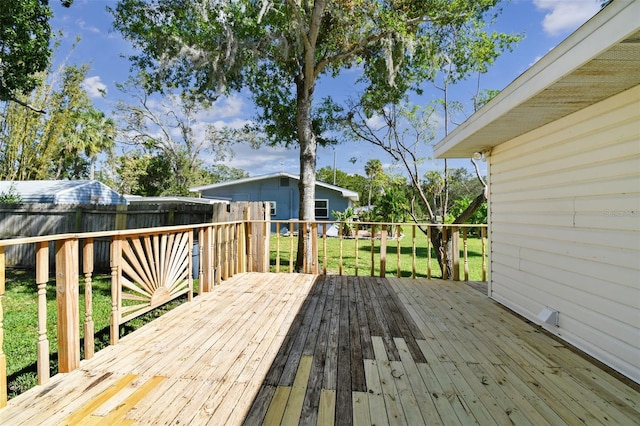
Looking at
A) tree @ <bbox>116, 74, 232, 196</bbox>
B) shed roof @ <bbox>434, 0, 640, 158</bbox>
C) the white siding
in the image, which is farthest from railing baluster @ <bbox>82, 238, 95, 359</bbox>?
tree @ <bbox>116, 74, 232, 196</bbox>

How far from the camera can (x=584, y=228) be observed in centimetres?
269

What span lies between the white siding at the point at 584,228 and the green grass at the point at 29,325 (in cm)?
437

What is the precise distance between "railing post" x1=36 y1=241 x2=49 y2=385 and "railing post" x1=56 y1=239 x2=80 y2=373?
0.38ft

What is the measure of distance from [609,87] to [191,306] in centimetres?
428

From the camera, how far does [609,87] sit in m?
2.24

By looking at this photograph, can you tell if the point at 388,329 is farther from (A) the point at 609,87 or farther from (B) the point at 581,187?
(A) the point at 609,87

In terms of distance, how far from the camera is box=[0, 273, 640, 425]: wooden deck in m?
1.75

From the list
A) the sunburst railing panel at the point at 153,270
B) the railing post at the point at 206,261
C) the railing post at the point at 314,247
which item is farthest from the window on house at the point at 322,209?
the sunburst railing panel at the point at 153,270

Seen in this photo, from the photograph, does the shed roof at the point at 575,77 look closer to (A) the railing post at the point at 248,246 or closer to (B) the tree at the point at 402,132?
(A) the railing post at the point at 248,246

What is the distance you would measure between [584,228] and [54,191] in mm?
13311

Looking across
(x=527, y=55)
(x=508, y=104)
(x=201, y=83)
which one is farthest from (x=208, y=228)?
(x=527, y=55)

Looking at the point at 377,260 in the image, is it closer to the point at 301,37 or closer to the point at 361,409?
the point at 301,37

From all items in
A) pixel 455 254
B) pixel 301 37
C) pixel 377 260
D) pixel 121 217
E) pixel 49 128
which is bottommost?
pixel 377 260

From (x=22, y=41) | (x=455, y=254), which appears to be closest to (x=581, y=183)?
(x=455, y=254)
